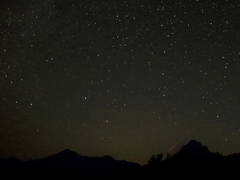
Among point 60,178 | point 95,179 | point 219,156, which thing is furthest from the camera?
point 60,178

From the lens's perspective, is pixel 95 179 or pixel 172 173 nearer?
pixel 172 173

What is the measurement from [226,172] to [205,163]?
295 cm

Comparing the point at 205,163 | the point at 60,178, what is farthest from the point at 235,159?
the point at 60,178

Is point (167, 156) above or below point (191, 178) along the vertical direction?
above

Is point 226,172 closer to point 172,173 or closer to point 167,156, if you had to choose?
point 172,173

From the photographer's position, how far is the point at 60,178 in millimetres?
47188

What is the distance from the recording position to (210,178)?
19625 mm

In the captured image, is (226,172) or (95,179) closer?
(226,172)

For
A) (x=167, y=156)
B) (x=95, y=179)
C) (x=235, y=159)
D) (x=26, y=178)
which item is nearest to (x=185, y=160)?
(x=235, y=159)

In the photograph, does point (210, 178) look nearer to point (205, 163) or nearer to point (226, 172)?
point (226, 172)

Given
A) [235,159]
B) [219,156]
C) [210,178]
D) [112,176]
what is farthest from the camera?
[112,176]

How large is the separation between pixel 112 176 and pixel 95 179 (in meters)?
4.42

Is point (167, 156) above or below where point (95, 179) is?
above

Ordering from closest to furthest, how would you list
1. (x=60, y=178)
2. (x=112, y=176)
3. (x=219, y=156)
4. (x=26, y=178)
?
1. (x=219, y=156)
2. (x=112, y=176)
3. (x=60, y=178)
4. (x=26, y=178)
